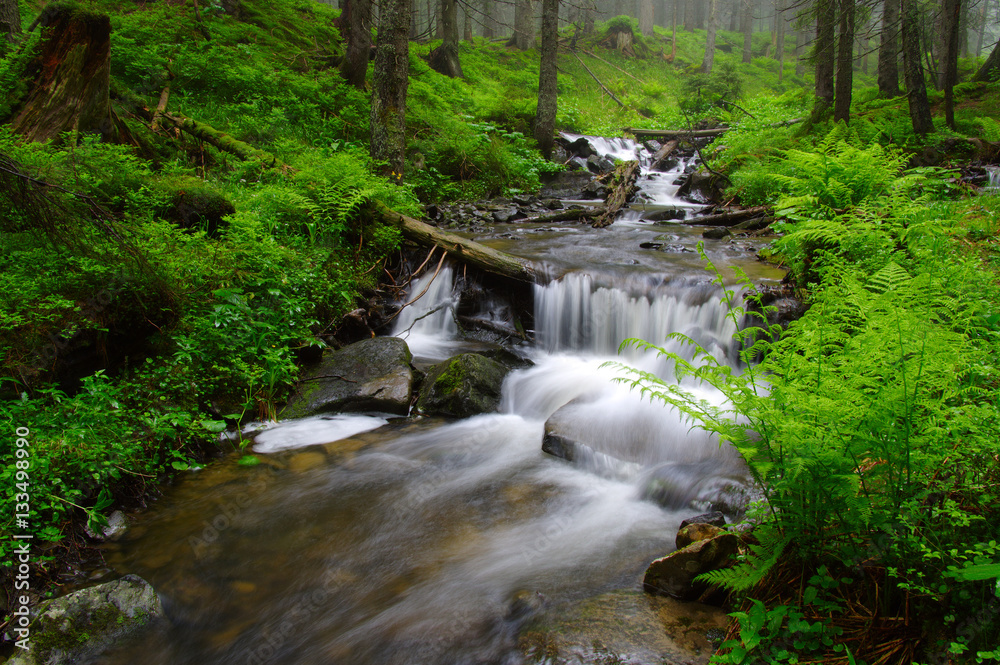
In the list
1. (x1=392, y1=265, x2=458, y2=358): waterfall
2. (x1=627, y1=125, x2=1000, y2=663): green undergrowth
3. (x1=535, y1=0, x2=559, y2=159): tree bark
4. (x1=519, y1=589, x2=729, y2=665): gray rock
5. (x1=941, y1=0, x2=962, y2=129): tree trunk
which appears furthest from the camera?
(x1=535, y1=0, x2=559, y2=159): tree bark

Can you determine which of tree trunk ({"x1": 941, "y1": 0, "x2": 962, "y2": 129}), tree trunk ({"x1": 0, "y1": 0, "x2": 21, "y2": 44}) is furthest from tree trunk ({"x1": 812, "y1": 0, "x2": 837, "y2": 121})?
tree trunk ({"x1": 0, "y1": 0, "x2": 21, "y2": 44})

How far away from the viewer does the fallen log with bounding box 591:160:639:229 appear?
468 inches

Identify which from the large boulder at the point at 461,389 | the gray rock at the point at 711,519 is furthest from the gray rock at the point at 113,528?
the gray rock at the point at 711,519

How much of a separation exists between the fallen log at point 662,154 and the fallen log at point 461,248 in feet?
41.7

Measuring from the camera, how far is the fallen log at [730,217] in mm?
10641

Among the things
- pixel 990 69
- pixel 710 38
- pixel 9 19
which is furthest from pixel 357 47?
pixel 710 38

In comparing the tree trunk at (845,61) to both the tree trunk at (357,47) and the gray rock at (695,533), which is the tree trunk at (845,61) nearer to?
the tree trunk at (357,47)

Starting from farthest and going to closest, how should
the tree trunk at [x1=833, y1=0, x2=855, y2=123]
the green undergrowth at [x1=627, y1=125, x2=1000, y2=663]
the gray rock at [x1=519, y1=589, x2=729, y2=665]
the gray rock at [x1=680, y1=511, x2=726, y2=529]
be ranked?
1. the tree trunk at [x1=833, y1=0, x2=855, y2=123]
2. the gray rock at [x1=680, y1=511, x2=726, y2=529]
3. the gray rock at [x1=519, y1=589, x2=729, y2=665]
4. the green undergrowth at [x1=627, y1=125, x2=1000, y2=663]

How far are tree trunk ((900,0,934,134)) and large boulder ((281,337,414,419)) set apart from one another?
34.1 feet

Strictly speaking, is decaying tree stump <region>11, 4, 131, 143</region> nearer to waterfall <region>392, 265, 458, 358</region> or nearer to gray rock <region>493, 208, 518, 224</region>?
waterfall <region>392, 265, 458, 358</region>

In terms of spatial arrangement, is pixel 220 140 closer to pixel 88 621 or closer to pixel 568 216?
pixel 568 216

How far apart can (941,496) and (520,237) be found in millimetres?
8796

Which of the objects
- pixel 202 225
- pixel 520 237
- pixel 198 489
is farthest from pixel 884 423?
pixel 520 237

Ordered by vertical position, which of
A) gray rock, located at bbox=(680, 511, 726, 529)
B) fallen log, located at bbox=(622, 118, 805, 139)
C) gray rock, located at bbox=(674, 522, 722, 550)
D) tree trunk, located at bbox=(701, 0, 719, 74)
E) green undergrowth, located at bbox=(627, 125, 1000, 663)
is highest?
tree trunk, located at bbox=(701, 0, 719, 74)
